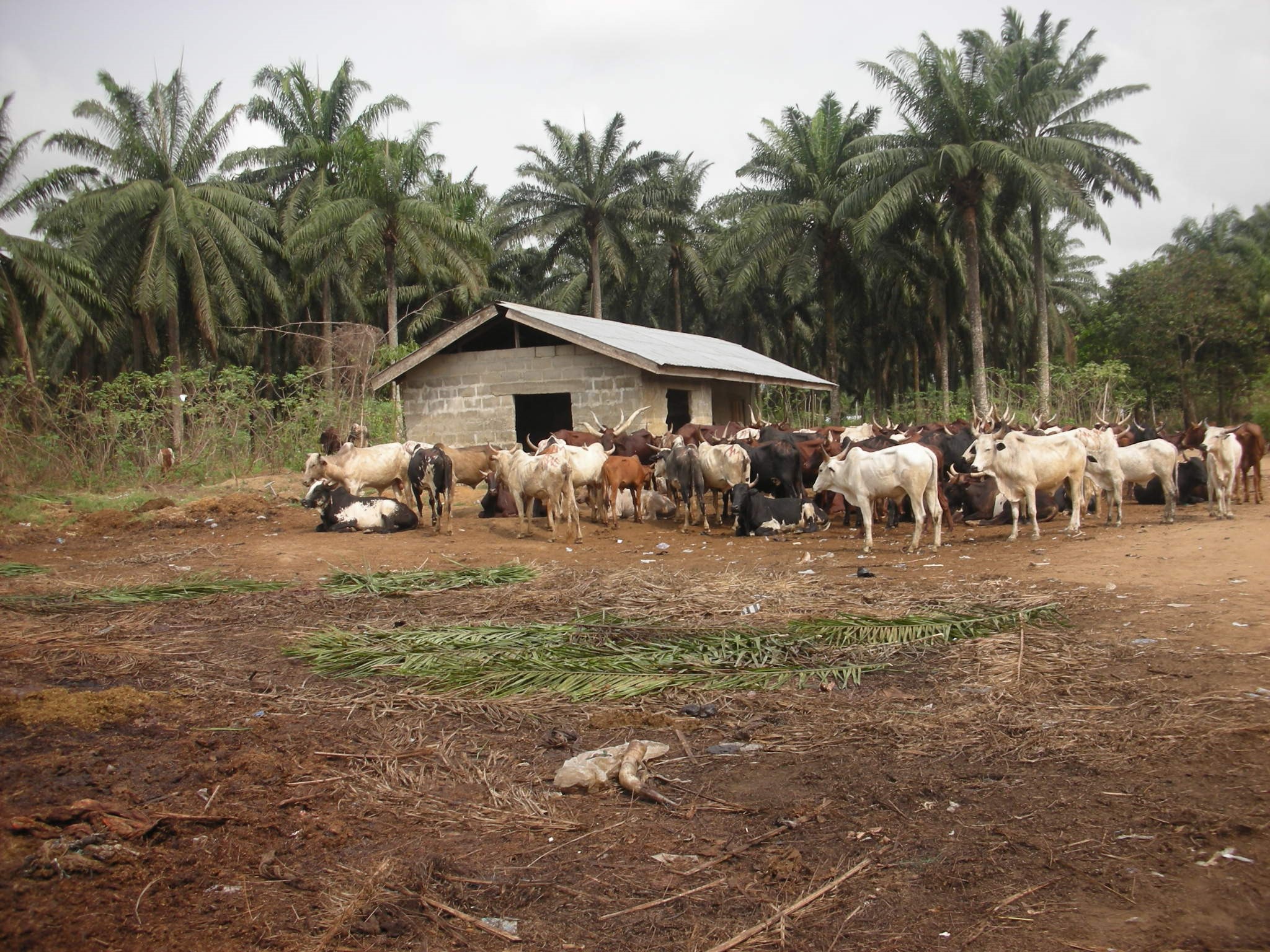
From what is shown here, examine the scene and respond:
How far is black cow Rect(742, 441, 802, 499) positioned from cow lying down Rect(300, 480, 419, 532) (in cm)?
509

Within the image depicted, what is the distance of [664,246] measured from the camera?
4297cm

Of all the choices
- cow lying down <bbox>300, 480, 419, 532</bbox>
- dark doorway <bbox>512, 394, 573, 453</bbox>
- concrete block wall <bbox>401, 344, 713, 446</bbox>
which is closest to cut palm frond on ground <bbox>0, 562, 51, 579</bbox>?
cow lying down <bbox>300, 480, 419, 532</bbox>

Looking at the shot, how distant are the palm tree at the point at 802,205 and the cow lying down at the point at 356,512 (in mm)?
22476

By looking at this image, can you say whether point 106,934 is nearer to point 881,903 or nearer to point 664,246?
point 881,903

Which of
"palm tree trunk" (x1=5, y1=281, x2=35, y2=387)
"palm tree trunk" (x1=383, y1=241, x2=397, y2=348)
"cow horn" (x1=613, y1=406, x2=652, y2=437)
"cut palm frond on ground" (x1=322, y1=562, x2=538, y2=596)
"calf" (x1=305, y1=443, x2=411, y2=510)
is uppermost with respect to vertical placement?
"palm tree trunk" (x1=383, y1=241, x2=397, y2=348)

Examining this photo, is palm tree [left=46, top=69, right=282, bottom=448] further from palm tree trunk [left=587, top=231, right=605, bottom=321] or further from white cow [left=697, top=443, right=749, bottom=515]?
white cow [left=697, top=443, right=749, bottom=515]

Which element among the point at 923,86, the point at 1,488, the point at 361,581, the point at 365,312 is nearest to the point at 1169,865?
the point at 361,581

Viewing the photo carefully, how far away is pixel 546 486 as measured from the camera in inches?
530

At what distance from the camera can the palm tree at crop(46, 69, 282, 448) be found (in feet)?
102

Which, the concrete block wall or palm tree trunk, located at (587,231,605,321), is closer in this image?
the concrete block wall

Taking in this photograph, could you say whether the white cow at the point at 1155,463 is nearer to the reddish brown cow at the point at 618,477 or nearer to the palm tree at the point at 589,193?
the reddish brown cow at the point at 618,477

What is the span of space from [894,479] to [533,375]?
1022 centimetres

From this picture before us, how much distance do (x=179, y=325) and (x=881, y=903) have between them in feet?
119

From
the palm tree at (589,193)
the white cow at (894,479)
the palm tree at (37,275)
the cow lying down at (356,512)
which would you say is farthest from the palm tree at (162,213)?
the white cow at (894,479)
